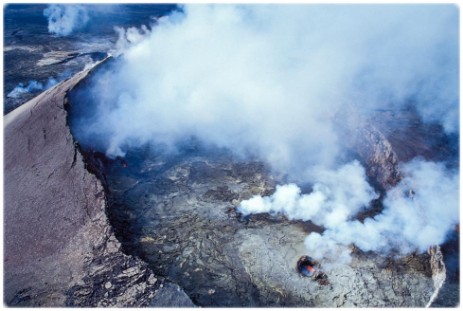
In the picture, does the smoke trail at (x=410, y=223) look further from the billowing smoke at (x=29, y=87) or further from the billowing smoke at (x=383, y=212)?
the billowing smoke at (x=29, y=87)

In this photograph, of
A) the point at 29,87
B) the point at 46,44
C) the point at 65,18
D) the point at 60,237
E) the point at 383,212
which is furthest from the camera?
the point at 65,18

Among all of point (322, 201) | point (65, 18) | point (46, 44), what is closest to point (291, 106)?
point (322, 201)

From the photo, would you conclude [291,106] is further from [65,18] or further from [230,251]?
[65,18]

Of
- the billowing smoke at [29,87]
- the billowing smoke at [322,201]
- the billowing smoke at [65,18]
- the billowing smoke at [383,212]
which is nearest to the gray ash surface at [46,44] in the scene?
the billowing smoke at [29,87]

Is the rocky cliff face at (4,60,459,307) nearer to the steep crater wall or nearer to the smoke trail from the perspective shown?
the steep crater wall

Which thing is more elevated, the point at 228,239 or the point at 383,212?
the point at 383,212

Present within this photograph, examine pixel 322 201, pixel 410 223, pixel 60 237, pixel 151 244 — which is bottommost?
pixel 151 244

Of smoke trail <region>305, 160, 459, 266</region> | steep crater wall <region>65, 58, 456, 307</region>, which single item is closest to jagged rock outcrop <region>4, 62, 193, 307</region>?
steep crater wall <region>65, 58, 456, 307</region>
